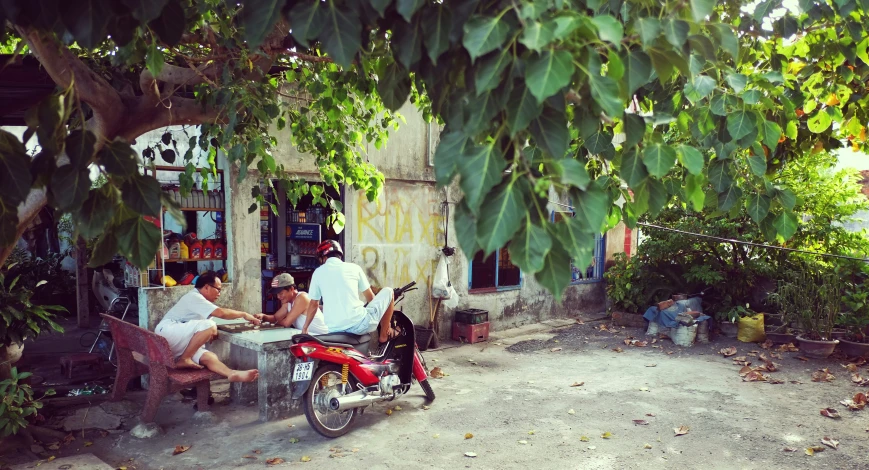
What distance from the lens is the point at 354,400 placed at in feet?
18.2

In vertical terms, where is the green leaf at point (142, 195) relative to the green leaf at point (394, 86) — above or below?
below

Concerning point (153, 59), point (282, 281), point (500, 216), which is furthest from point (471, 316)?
point (500, 216)

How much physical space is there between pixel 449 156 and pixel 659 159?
76cm

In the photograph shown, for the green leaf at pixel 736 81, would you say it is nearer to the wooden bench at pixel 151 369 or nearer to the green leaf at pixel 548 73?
the green leaf at pixel 548 73

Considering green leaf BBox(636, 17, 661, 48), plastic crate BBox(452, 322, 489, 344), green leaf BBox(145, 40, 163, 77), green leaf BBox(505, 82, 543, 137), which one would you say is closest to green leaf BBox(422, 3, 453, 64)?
green leaf BBox(505, 82, 543, 137)

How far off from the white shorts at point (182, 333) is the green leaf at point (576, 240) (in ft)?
16.4

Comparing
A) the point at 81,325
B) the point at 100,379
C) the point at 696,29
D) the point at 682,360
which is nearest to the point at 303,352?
the point at 100,379

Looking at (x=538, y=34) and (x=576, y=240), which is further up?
(x=538, y=34)

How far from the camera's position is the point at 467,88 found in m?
1.83

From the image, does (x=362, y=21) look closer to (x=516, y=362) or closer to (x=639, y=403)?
(x=639, y=403)

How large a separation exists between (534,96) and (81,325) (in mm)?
10620

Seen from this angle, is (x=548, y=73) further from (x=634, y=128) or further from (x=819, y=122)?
(x=819, y=122)

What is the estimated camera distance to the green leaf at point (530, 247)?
4.94 ft

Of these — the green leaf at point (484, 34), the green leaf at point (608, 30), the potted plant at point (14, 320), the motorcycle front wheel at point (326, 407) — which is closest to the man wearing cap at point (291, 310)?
the motorcycle front wheel at point (326, 407)
